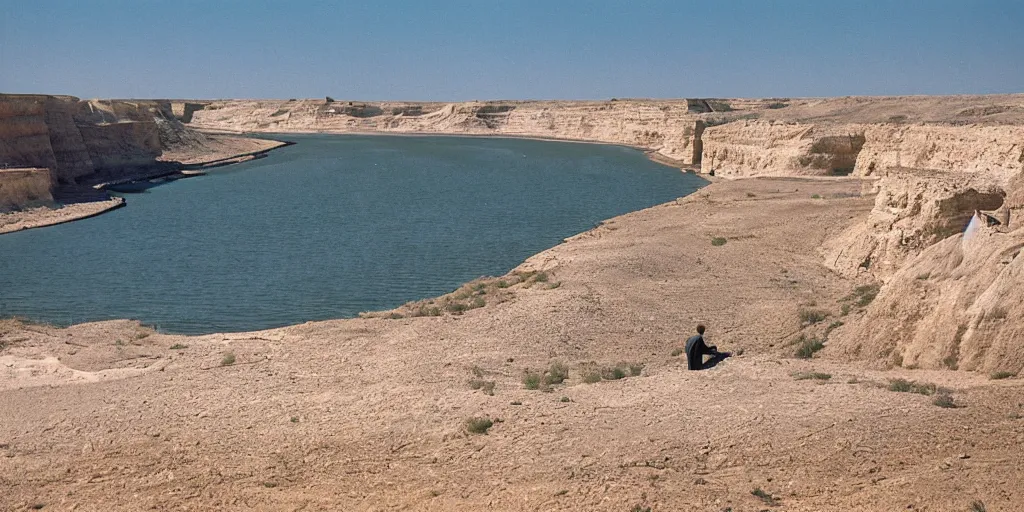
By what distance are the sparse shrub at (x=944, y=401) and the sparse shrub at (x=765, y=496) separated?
2370 mm

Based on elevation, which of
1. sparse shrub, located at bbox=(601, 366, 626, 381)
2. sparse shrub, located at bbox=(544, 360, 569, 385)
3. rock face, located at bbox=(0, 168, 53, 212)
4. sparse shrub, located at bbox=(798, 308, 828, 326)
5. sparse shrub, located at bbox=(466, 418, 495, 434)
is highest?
sparse shrub, located at bbox=(798, 308, 828, 326)

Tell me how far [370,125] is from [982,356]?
115 m

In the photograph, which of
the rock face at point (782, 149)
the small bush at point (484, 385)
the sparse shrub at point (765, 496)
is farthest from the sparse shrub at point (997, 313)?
the rock face at point (782, 149)

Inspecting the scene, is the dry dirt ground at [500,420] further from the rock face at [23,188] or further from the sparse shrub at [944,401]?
the rock face at [23,188]

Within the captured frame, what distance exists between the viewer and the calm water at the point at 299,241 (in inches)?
813

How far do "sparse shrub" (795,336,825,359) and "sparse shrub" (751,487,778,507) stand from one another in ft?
15.4

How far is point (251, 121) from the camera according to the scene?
125 m

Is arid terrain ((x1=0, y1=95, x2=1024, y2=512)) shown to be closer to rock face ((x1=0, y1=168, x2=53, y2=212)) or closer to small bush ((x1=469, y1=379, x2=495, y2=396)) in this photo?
small bush ((x1=469, y1=379, x2=495, y2=396))

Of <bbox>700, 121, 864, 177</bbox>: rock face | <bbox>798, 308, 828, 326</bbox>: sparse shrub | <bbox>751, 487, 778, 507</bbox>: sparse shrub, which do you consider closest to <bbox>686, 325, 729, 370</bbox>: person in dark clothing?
<bbox>798, 308, 828, 326</bbox>: sparse shrub

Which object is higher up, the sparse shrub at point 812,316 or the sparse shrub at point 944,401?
the sparse shrub at point 944,401

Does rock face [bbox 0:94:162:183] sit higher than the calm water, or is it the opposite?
rock face [bbox 0:94:162:183]

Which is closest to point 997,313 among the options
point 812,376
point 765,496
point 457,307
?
point 812,376

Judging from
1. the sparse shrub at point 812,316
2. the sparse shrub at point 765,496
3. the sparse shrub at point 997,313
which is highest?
the sparse shrub at point 997,313

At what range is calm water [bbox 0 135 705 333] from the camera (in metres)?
20.7
